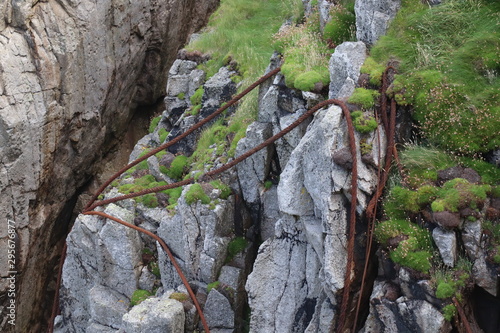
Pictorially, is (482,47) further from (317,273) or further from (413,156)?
(317,273)

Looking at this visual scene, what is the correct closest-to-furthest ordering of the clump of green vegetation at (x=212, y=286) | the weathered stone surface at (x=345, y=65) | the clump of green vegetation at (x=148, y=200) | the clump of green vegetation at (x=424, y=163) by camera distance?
the clump of green vegetation at (x=424, y=163), the weathered stone surface at (x=345, y=65), the clump of green vegetation at (x=212, y=286), the clump of green vegetation at (x=148, y=200)

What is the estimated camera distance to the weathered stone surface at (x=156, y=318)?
1199 cm

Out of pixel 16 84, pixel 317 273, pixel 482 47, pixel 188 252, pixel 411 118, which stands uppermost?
pixel 16 84

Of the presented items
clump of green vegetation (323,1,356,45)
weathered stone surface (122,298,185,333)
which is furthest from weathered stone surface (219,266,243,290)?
clump of green vegetation (323,1,356,45)

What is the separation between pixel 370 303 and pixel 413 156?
290 centimetres

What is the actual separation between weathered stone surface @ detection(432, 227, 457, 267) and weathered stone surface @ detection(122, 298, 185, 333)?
242 inches

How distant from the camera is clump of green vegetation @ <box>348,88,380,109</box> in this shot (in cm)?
1075

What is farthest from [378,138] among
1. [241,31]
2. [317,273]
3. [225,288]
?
[241,31]

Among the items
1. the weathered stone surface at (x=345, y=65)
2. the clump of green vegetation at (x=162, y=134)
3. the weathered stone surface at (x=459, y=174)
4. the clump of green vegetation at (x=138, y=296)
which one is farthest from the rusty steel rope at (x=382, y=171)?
the clump of green vegetation at (x=162, y=134)

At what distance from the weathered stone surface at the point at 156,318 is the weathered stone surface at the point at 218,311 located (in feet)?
2.55

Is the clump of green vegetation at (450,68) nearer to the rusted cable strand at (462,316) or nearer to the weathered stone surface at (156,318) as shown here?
the rusted cable strand at (462,316)

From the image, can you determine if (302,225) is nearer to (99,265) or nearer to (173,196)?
(173,196)

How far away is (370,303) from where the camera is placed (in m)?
9.46

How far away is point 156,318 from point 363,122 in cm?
623
